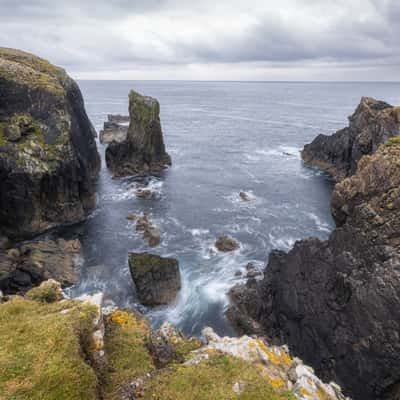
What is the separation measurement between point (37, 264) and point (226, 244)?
24.1m

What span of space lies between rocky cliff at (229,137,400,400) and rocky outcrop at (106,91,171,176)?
47.1 meters

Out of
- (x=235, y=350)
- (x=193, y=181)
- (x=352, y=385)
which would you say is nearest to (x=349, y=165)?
(x=193, y=181)

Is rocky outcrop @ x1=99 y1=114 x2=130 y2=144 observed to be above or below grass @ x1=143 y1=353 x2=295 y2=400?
above

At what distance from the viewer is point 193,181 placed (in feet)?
226

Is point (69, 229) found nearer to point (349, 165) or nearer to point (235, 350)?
point (235, 350)

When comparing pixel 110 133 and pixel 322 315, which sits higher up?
pixel 110 133

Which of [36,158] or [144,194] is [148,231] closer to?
[144,194]

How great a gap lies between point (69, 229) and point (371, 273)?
40.6 metres

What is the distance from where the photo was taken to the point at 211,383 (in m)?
11.9

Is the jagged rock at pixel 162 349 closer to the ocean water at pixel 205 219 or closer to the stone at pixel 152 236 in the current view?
the ocean water at pixel 205 219

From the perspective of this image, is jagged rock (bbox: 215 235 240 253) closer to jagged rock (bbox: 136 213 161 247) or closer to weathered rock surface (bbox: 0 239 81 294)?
jagged rock (bbox: 136 213 161 247)

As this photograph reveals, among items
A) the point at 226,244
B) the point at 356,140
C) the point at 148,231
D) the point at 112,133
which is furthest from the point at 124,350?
the point at 112,133

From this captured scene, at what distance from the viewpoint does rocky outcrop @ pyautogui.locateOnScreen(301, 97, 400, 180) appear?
54594 millimetres

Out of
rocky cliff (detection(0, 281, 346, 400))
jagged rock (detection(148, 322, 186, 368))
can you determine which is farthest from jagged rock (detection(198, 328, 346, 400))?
jagged rock (detection(148, 322, 186, 368))
